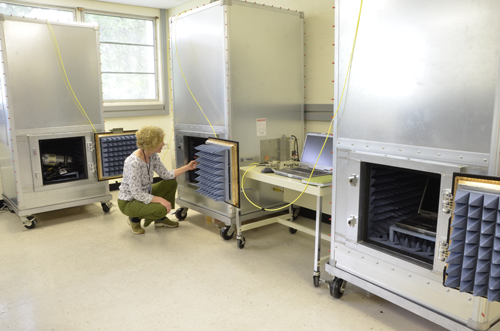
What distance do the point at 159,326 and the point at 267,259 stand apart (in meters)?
1.15

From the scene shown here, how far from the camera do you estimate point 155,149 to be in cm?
363

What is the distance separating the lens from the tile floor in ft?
7.67

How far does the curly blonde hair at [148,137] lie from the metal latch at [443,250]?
99.3 inches

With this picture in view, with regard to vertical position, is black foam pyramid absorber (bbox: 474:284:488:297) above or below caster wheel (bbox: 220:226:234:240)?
above

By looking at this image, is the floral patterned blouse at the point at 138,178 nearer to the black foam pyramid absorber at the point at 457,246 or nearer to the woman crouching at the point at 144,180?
the woman crouching at the point at 144,180

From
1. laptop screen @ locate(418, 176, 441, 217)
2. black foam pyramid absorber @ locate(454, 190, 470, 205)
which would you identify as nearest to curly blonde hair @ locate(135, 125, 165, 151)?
laptop screen @ locate(418, 176, 441, 217)

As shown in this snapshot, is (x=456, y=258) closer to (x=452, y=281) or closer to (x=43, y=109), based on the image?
(x=452, y=281)

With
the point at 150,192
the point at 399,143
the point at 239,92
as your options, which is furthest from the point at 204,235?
the point at 399,143

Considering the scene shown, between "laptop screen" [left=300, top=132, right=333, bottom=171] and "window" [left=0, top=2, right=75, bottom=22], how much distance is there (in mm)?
3342

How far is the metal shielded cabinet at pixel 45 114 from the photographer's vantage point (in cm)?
373

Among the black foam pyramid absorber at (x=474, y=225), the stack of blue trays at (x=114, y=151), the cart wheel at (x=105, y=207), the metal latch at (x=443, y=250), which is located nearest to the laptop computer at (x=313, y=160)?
the metal latch at (x=443, y=250)

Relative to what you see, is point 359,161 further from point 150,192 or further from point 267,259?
point 150,192

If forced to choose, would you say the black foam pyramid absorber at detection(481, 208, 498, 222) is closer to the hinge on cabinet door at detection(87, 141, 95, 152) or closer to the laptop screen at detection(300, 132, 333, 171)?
the laptop screen at detection(300, 132, 333, 171)

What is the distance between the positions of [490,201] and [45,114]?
3941 mm
